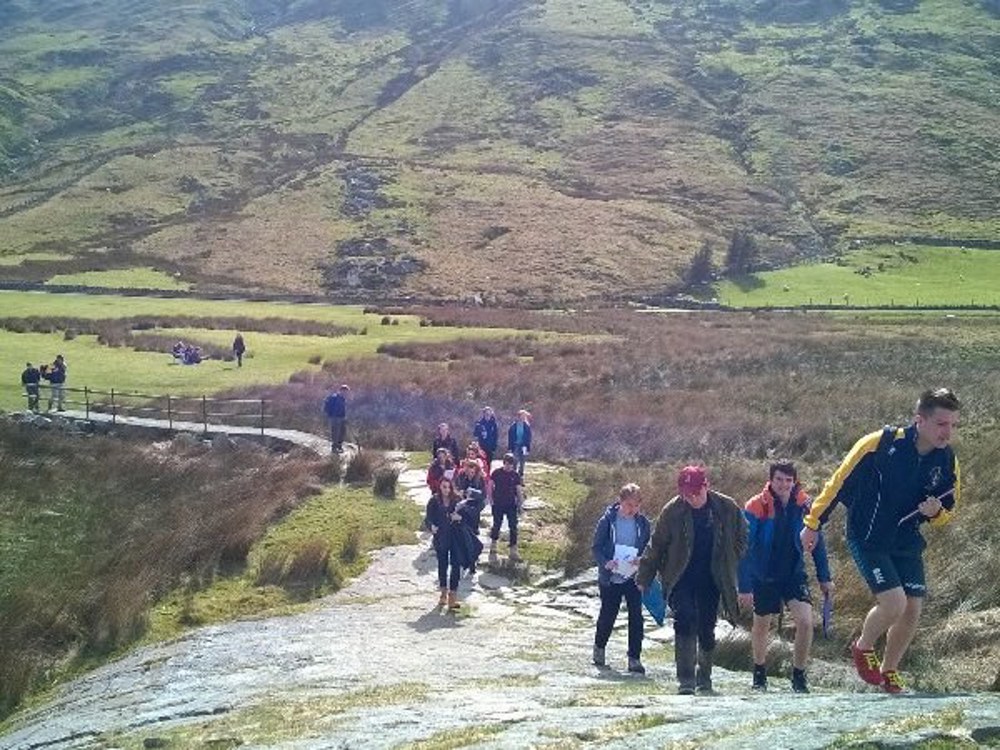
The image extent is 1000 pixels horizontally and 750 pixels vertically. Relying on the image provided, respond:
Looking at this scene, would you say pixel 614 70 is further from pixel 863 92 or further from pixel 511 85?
pixel 863 92

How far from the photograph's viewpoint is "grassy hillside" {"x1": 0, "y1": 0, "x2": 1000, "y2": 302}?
94875 millimetres

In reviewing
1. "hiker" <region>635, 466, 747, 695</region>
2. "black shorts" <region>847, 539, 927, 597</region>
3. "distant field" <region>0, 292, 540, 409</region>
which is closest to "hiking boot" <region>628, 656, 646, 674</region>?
"hiker" <region>635, 466, 747, 695</region>

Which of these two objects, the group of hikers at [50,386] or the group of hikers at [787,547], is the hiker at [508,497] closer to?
the group of hikers at [787,547]

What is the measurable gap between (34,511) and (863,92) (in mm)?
144055

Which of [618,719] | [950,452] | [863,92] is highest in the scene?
[863,92]

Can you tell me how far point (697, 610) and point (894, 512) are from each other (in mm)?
2583

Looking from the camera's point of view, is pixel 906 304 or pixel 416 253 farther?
pixel 416 253

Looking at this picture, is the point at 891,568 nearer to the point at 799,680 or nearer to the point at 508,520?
the point at 799,680

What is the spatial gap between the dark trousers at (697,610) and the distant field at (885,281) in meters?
69.9

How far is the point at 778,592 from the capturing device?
29.9ft

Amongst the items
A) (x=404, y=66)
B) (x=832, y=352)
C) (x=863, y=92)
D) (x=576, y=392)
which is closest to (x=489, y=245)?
(x=832, y=352)

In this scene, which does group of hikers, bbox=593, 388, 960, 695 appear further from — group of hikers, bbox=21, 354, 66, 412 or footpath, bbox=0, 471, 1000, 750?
group of hikers, bbox=21, 354, 66, 412

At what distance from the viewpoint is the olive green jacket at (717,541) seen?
30.6 ft

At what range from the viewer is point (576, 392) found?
110 feet
